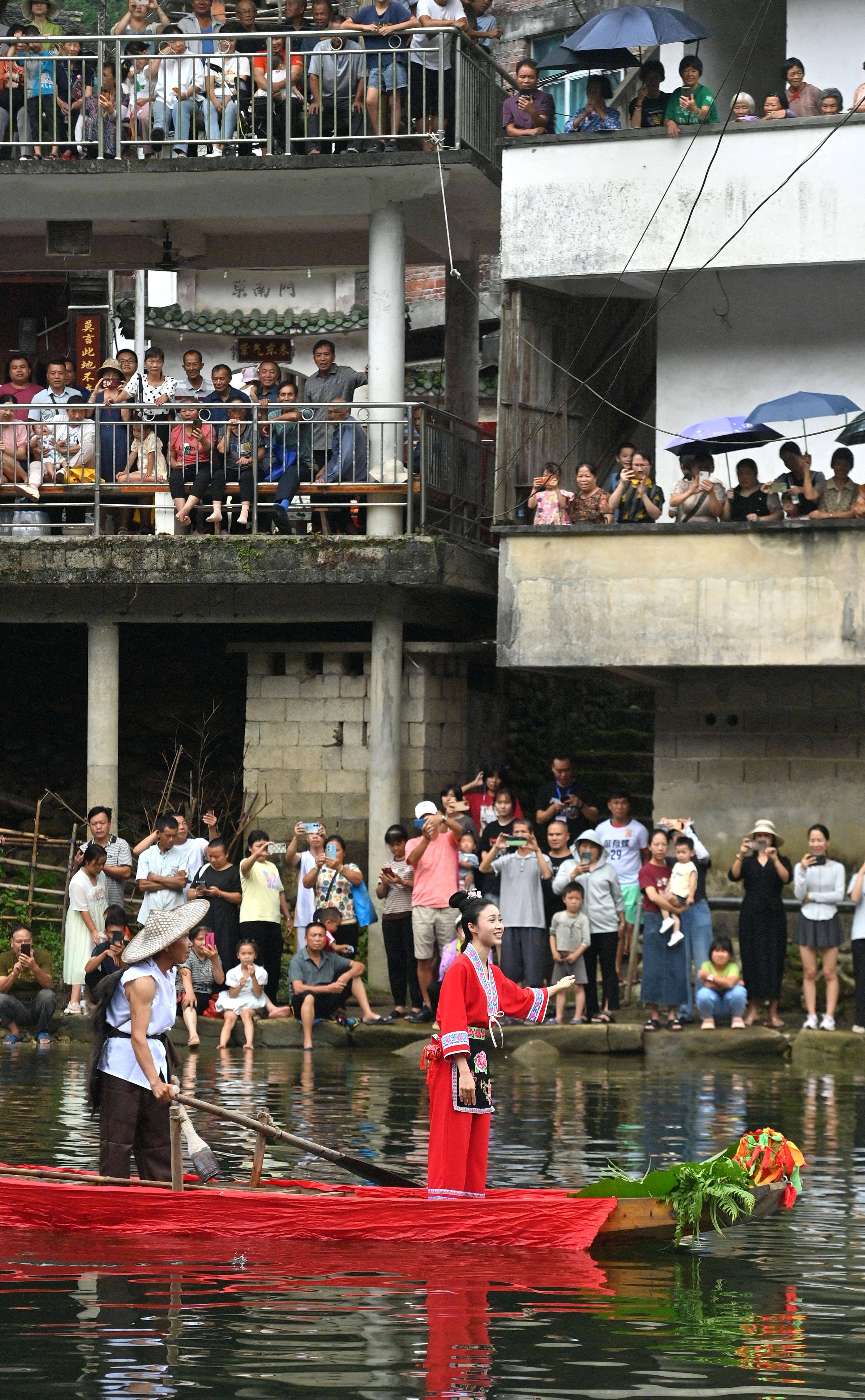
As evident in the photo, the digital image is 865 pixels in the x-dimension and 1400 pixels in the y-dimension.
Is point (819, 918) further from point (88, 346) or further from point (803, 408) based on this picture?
point (88, 346)

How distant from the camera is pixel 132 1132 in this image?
10586 millimetres

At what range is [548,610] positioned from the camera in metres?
20.5

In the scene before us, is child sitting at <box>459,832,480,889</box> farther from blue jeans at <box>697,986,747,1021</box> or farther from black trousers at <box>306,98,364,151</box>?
black trousers at <box>306,98,364,151</box>

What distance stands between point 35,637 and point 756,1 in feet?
36.8

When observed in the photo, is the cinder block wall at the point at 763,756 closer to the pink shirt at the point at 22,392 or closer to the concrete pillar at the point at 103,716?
the concrete pillar at the point at 103,716

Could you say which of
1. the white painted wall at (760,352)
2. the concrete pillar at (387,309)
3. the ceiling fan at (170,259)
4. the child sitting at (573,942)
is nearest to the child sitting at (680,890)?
the child sitting at (573,942)

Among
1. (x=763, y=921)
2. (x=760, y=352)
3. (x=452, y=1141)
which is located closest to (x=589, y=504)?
(x=760, y=352)

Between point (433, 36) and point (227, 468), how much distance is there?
4932 millimetres

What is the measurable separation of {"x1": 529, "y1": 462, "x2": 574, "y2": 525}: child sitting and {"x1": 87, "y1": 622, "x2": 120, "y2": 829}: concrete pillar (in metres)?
4.90

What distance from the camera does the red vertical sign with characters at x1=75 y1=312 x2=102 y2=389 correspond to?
28.7m

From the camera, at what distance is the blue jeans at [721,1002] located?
1909 centimetres

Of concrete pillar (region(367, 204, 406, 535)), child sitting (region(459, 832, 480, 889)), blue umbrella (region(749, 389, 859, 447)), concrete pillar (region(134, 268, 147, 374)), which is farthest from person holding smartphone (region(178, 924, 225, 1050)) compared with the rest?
concrete pillar (region(134, 268, 147, 374))

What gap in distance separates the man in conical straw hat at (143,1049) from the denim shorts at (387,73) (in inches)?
521

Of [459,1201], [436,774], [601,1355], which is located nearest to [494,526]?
[436,774]
